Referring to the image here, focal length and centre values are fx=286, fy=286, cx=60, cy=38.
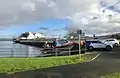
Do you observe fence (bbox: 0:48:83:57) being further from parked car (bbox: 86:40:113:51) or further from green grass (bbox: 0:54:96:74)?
parked car (bbox: 86:40:113:51)

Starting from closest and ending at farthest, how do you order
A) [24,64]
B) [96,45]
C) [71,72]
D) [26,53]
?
[71,72] < [24,64] < [26,53] < [96,45]

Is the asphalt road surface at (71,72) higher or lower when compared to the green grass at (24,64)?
lower

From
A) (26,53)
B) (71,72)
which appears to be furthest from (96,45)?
(71,72)

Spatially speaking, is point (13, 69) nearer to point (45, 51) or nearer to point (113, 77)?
point (113, 77)

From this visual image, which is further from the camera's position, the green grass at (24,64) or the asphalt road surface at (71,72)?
the green grass at (24,64)

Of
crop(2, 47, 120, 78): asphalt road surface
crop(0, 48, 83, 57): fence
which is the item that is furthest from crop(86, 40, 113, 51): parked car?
crop(2, 47, 120, 78): asphalt road surface

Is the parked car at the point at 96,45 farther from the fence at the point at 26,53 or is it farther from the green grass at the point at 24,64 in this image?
the green grass at the point at 24,64

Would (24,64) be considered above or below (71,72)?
above

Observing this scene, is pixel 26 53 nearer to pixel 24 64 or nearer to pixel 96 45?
pixel 24 64

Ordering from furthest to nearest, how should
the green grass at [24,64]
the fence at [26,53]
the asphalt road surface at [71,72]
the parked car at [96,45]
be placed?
the parked car at [96,45] < the fence at [26,53] < the green grass at [24,64] < the asphalt road surface at [71,72]

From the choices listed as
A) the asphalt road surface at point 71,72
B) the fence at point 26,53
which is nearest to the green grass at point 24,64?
the asphalt road surface at point 71,72

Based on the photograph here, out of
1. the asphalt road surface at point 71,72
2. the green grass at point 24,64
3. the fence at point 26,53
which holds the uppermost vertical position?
the fence at point 26,53

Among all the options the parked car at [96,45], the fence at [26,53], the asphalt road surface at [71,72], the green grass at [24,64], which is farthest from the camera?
the parked car at [96,45]

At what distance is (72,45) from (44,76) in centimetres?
2971
